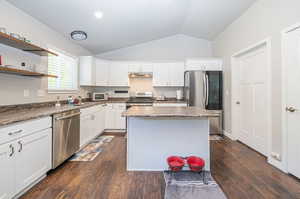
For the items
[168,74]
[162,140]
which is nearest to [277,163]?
[162,140]

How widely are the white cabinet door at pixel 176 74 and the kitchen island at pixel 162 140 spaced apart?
269 centimetres

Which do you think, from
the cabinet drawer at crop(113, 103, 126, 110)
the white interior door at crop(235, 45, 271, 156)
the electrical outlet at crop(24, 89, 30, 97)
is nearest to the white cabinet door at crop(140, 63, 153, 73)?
the cabinet drawer at crop(113, 103, 126, 110)

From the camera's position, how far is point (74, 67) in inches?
159

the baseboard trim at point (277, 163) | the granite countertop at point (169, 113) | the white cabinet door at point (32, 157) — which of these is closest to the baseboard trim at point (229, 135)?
the baseboard trim at point (277, 163)

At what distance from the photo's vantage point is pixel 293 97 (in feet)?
7.01

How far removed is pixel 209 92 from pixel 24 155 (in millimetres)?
3865

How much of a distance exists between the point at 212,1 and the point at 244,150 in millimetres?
3063

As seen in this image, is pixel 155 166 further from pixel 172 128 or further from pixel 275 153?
pixel 275 153

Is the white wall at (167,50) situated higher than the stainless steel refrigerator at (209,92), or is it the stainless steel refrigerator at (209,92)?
the white wall at (167,50)

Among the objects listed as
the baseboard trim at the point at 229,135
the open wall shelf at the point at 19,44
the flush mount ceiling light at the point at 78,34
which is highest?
the flush mount ceiling light at the point at 78,34

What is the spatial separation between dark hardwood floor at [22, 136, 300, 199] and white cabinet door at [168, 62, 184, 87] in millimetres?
2628

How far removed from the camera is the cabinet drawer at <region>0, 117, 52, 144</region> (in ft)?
4.80

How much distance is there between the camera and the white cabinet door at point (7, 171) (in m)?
1.44

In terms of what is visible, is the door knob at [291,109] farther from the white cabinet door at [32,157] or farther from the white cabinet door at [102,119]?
the white cabinet door at [102,119]
